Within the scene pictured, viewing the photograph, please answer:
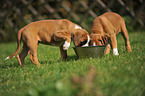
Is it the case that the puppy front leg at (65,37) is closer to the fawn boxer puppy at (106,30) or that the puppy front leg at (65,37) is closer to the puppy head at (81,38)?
the puppy head at (81,38)

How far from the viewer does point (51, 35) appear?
3482 millimetres

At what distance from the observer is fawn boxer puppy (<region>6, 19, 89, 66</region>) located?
3297 mm

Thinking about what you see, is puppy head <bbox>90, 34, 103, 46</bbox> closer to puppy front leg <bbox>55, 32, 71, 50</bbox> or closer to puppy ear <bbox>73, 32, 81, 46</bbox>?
puppy ear <bbox>73, 32, 81, 46</bbox>

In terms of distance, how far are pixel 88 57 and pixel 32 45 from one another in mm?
1145

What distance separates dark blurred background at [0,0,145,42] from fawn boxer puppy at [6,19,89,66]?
433cm

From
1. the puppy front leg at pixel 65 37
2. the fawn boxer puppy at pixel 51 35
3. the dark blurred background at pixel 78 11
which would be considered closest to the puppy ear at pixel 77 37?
the fawn boxer puppy at pixel 51 35

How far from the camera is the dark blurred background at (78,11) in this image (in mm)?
7512

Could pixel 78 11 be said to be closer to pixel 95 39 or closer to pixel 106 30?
pixel 106 30

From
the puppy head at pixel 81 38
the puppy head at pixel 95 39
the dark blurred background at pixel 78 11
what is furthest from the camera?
the dark blurred background at pixel 78 11

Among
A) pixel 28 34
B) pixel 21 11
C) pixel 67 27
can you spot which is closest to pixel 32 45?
pixel 28 34

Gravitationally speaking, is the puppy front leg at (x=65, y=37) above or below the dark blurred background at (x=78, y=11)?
below

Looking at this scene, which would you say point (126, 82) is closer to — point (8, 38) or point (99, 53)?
point (99, 53)

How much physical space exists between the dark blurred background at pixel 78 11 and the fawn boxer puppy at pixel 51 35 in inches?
171

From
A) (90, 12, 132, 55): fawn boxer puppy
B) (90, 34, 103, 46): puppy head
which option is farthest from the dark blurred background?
(90, 34, 103, 46): puppy head
